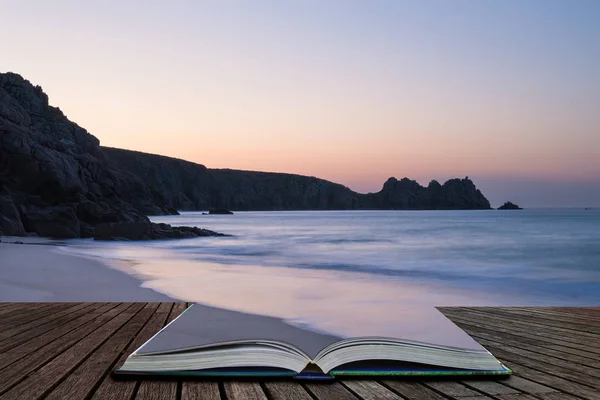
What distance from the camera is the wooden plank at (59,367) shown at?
2531 mm

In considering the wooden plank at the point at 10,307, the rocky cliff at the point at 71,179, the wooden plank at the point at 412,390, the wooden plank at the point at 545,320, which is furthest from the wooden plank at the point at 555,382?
the rocky cliff at the point at 71,179

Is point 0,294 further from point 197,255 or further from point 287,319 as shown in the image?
point 197,255

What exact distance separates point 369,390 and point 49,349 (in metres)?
2.17

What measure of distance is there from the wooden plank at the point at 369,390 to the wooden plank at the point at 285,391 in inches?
9.5

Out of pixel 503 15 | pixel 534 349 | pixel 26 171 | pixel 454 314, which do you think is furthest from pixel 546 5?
pixel 26 171

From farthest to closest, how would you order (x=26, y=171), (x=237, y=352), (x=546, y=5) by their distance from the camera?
(x=26, y=171) < (x=546, y=5) < (x=237, y=352)

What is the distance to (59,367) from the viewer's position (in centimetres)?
297

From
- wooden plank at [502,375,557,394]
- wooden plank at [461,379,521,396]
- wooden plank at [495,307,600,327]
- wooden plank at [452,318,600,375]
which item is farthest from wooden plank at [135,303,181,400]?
wooden plank at [495,307,600,327]

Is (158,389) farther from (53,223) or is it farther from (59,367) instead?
(53,223)

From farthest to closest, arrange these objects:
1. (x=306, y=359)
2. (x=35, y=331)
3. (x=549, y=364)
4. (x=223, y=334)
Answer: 1. (x=35, y=331)
2. (x=223, y=334)
3. (x=549, y=364)
4. (x=306, y=359)

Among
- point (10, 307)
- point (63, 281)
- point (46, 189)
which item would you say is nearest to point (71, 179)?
point (46, 189)

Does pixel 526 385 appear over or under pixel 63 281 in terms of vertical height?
over

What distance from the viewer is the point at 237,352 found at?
8.86 ft

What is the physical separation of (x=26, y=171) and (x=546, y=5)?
97.8 feet
